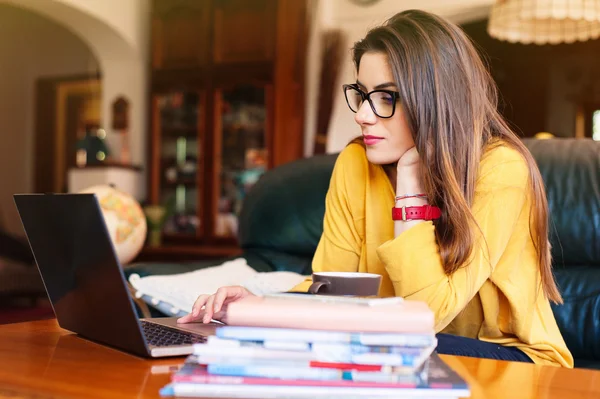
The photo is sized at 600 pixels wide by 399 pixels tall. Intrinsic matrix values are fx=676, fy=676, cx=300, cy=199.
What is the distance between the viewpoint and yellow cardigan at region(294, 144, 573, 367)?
3.69ft

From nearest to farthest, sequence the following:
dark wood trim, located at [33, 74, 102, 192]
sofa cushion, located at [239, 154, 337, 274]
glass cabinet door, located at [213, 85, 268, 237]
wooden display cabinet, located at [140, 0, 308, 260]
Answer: sofa cushion, located at [239, 154, 337, 274]
wooden display cabinet, located at [140, 0, 308, 260]
glass cabinet door, located at [213, 85, 268, 237]
dark wood trim, located at [33, 74, 102, 192]

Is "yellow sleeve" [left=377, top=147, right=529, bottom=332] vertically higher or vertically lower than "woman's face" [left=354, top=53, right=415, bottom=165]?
lower

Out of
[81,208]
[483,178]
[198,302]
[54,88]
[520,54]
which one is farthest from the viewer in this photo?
[54,88]

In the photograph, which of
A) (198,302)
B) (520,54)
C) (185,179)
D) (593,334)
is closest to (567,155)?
(593,334)

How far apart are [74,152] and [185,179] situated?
2.10 meters

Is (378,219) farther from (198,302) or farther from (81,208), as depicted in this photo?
(81,208)

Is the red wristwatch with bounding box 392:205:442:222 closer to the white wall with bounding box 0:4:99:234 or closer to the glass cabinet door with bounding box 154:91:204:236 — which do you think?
the glass cabinet door with bounding box 154:91:204:236

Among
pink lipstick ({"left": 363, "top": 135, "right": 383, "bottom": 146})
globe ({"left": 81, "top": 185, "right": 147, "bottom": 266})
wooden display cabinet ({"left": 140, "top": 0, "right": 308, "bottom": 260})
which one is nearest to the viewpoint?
pink lipstick ({"left": 363, "top": 135, "right": 383, "bottom": 146})

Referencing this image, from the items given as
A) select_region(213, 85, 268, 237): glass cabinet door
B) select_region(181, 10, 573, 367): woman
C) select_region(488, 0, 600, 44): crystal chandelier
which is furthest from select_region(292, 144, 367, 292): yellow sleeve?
select_region(213, 85, 268, 237): glass cabinet door

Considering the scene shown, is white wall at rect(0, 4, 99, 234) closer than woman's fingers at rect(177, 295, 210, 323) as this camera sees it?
No

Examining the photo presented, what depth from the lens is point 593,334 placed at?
6.11 ft

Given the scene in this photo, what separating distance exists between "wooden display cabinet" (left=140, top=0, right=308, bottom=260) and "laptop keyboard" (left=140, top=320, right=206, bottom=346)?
12.1ft

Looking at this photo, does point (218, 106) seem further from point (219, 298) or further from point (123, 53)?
point (219, 298)

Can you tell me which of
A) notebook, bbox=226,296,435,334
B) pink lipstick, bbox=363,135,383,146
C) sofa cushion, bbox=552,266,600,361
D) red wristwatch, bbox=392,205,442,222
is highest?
pink lipstick, bbox=363,135,383,146
